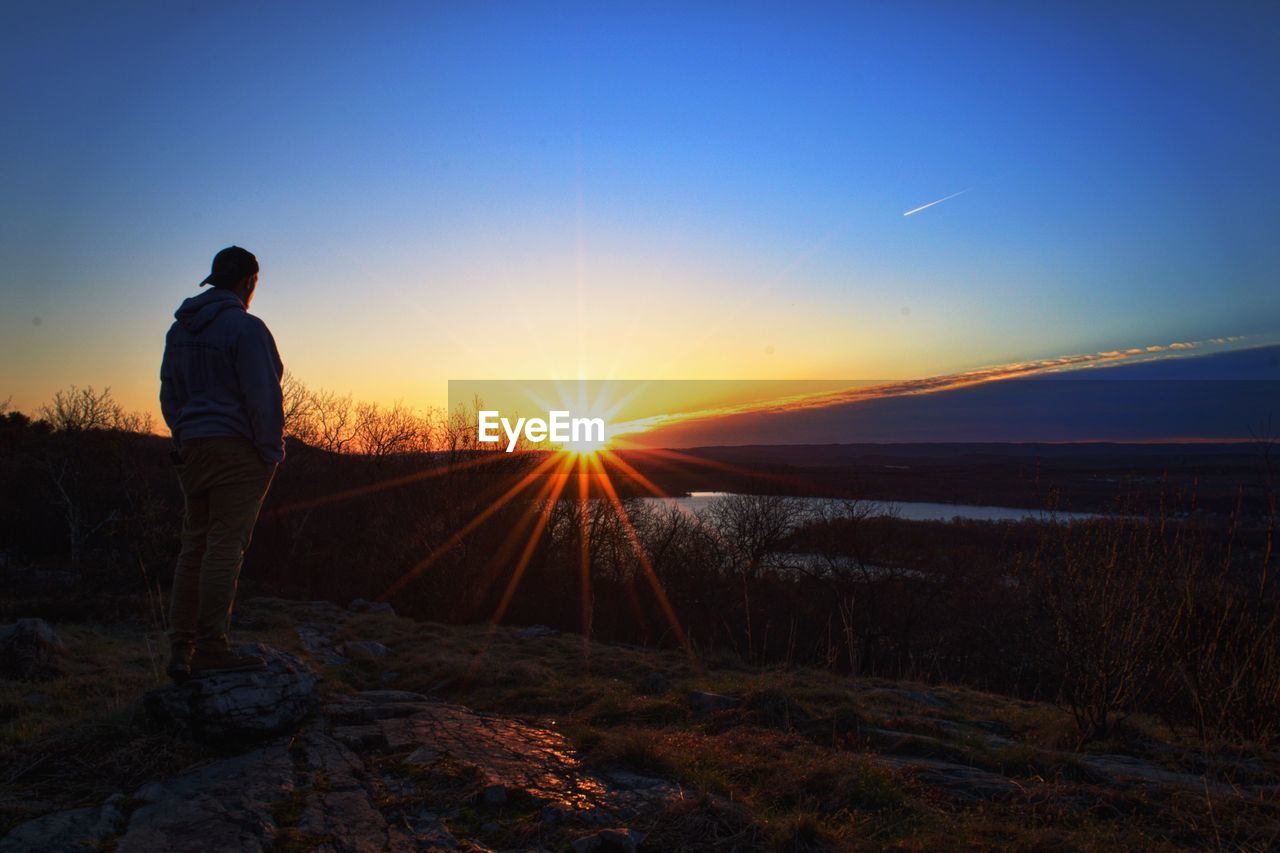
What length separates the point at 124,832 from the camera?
8.18ft

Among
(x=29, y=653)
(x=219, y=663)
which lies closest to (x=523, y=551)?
(x=29, y=653)

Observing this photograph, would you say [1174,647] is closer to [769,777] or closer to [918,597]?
[769,777]

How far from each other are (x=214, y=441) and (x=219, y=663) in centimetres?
118

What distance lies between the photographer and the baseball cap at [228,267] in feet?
12.0

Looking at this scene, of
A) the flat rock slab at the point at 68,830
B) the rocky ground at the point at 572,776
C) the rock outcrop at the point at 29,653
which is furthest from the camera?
the rock outcrop at the point at 29,653

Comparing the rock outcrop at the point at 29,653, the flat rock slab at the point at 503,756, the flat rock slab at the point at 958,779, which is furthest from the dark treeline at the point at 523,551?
the flat rock slab at the point at 958,779

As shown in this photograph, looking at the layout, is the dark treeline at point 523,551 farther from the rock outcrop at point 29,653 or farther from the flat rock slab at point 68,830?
the flat rock slab at point 68,830

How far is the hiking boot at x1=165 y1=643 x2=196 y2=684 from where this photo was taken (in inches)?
139

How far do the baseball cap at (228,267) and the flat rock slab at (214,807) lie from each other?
237 centimetres

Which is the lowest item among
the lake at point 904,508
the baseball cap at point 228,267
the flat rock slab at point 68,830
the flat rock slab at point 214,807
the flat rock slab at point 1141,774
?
the lake at point 904,508

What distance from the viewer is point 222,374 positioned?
3520 mm

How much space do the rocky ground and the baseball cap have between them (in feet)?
6.74

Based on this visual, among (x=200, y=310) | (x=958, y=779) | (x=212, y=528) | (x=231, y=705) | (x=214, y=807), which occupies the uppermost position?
(x=200, y=310)

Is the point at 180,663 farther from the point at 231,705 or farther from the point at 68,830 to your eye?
the point at 68,830
